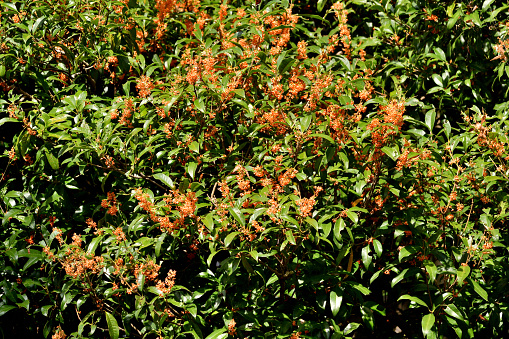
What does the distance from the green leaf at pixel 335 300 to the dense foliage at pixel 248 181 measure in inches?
0.5

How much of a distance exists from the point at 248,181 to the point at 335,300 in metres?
0.78

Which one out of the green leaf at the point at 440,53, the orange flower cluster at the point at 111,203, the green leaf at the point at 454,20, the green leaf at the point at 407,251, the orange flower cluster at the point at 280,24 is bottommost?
the orange flower cluster at the point at 111,203

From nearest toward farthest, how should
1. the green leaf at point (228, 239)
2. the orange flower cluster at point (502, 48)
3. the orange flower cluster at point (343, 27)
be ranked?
1. the green leaf at point (228, 239)
2. the orange flower cluster at point (502, 48)
3. the orange flower cluster at point (343, 27)

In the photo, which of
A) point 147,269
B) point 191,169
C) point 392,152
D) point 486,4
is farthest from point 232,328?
point 486,4

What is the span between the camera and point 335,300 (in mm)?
2727

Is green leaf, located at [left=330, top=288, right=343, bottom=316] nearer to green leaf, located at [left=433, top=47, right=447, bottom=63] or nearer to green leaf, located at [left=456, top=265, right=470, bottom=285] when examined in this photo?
green leaf, located at [left=456, top=265, right=470, bottom=285]

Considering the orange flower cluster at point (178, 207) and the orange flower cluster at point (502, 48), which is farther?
the orange flower cluster at point (502, 48)

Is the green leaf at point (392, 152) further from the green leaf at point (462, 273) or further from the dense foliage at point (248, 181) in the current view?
the green leaf at point (462, 273)

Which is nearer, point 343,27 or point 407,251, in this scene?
point 407,251

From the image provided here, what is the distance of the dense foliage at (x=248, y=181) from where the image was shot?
9.04 feet

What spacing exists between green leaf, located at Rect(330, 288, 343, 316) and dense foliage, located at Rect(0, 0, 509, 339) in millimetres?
12

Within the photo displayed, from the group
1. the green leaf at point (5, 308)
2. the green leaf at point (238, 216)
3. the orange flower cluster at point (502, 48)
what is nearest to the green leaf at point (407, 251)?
the green leaf at point (238, 216)

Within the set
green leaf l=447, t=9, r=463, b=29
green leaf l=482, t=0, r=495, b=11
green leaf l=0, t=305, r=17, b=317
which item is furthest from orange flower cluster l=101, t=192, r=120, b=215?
green leaf l=482, t=0, r=495, b=11

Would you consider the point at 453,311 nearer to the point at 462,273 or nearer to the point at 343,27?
the point at 462,273
